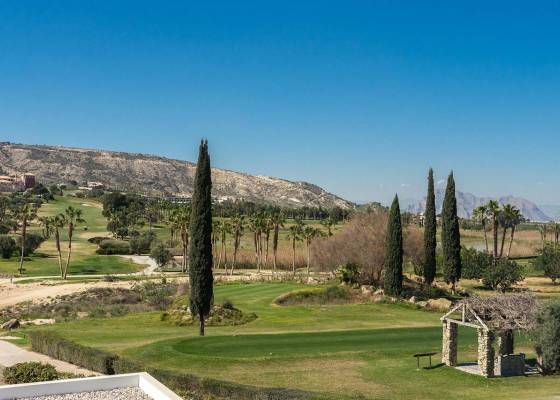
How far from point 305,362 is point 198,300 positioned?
10.0 metres

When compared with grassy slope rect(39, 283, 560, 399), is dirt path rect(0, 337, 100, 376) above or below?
below

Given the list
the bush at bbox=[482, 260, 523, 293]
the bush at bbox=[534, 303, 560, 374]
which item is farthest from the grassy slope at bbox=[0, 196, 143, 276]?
the bush at bbox=[534, 303, 560, 374]

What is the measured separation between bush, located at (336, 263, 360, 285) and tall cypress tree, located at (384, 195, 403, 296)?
615 centimetres

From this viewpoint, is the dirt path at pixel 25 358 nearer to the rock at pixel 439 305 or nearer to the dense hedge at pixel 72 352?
the dense hedge at pixel 72 352

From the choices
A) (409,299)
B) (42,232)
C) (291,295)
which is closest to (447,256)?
(409,299)

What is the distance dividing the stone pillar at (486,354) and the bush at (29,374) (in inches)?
703

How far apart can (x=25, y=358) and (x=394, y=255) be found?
107 feet

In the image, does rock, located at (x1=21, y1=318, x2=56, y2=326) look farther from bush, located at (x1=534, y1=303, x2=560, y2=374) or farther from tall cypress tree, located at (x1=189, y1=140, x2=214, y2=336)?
bush, located at (x1=534, y1=303, x2=560, y2=374)

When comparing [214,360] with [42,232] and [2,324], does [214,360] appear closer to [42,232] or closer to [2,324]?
[2,324]

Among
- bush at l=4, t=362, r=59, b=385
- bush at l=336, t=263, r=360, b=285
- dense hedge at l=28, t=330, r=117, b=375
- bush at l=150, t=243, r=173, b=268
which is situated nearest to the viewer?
bush at l=4, t=362, r=59, b=385

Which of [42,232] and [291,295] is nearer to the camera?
[291,295]

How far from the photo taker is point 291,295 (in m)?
51.1

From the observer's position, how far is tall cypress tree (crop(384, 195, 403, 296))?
172 ft

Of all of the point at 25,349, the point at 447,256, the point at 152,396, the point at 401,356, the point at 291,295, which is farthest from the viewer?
the point at 447,256
